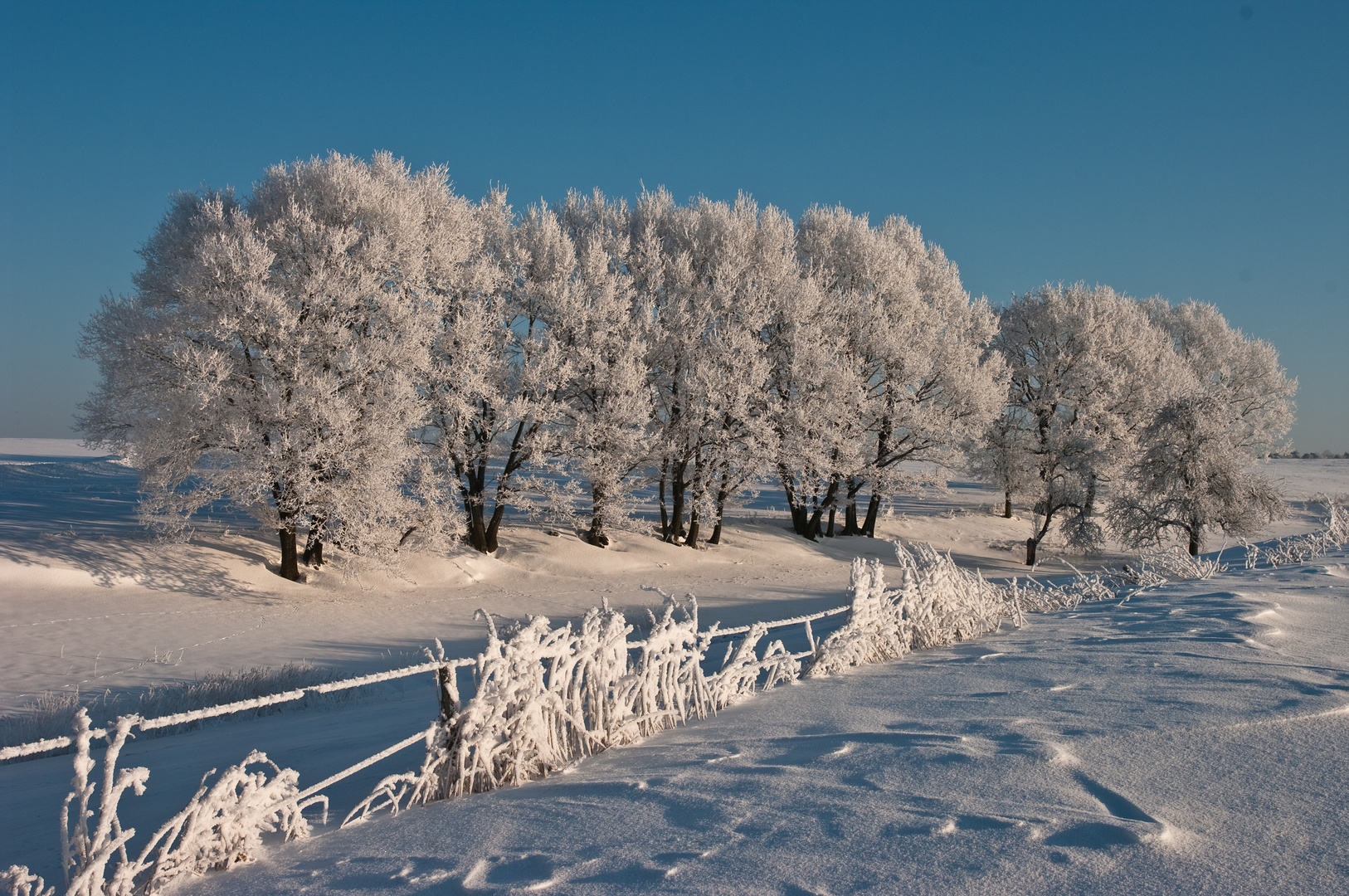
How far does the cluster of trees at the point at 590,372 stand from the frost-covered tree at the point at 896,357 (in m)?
0.10

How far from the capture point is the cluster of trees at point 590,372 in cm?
1536

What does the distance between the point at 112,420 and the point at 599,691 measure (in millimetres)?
17057

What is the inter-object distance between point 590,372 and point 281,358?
8.10 metres

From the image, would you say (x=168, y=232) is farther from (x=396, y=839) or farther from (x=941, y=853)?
(x=941, y=853)

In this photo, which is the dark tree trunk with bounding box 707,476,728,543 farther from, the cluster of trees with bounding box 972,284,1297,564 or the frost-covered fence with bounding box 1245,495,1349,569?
the frost-covered fence with bounding box 1245,495,1349,569

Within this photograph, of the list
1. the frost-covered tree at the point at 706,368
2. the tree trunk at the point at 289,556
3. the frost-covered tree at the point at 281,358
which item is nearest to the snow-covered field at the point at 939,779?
the frost-covered tree at the point at 281,358

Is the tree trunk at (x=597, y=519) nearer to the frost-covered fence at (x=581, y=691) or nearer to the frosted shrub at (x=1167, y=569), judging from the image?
the frosted shrub at (x=1167, y=569)

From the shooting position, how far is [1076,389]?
30.3 meters

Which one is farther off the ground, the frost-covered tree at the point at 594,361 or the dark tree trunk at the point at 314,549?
the frost-covered tree at the point at 594,361

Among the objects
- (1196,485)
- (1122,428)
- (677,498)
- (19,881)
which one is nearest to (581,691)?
(19,881)

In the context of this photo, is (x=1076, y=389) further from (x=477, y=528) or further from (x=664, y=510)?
(x=477, y=528)

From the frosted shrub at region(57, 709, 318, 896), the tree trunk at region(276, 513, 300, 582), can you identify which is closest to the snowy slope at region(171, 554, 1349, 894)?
the frosted shrub at region(57, 709, 318, 896)

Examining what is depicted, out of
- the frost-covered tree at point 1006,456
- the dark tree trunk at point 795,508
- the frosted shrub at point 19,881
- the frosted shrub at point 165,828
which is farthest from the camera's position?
the frost-covered tree at point 1006,456

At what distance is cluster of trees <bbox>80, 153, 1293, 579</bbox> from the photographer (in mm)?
15359
